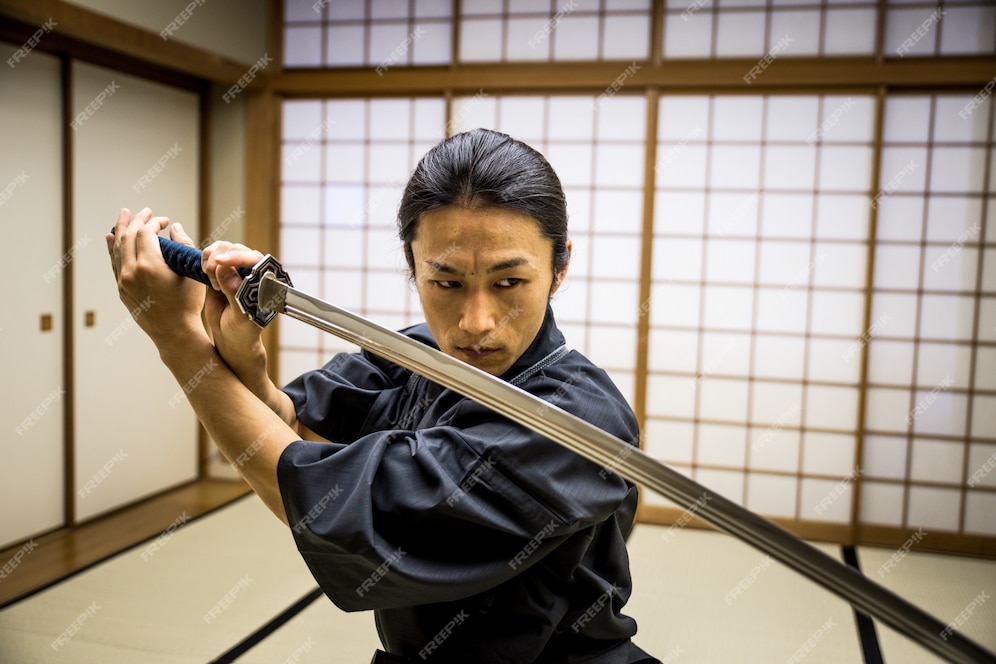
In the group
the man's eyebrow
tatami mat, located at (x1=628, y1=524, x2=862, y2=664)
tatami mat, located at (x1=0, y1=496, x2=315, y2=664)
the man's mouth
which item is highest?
the man's eyebrow

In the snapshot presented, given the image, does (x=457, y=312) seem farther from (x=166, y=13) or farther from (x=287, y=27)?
(x=287, y=27)

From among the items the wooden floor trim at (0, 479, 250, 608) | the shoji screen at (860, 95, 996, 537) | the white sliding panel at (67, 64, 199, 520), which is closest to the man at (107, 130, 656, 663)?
the wooden floor trim at (0, 479, 250, 608)

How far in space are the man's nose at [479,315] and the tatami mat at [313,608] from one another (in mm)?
2125

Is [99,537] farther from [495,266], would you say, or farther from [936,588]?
[936,588]

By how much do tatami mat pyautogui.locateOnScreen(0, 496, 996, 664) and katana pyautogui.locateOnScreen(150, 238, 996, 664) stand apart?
2123 mm

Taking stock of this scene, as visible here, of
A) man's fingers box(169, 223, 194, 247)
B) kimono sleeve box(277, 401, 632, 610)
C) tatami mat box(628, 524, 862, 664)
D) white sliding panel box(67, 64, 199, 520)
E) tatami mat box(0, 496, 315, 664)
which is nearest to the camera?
kimono sleeve box(277, 401, 632, 610)

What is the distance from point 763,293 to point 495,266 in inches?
149

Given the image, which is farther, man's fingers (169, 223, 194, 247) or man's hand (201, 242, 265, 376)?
man's fingers (169, 223, 194, 247)

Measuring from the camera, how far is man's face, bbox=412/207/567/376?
1015mm

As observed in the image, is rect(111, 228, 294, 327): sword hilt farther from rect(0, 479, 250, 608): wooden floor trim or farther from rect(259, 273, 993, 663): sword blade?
rect(0, 479, 250, 608): wooden floor trim

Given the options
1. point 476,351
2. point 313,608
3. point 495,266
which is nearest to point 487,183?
point 495,266

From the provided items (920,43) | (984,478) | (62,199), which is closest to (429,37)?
(62,199)

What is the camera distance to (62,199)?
3934mm

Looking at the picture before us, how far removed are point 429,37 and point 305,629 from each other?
3.44 metres
